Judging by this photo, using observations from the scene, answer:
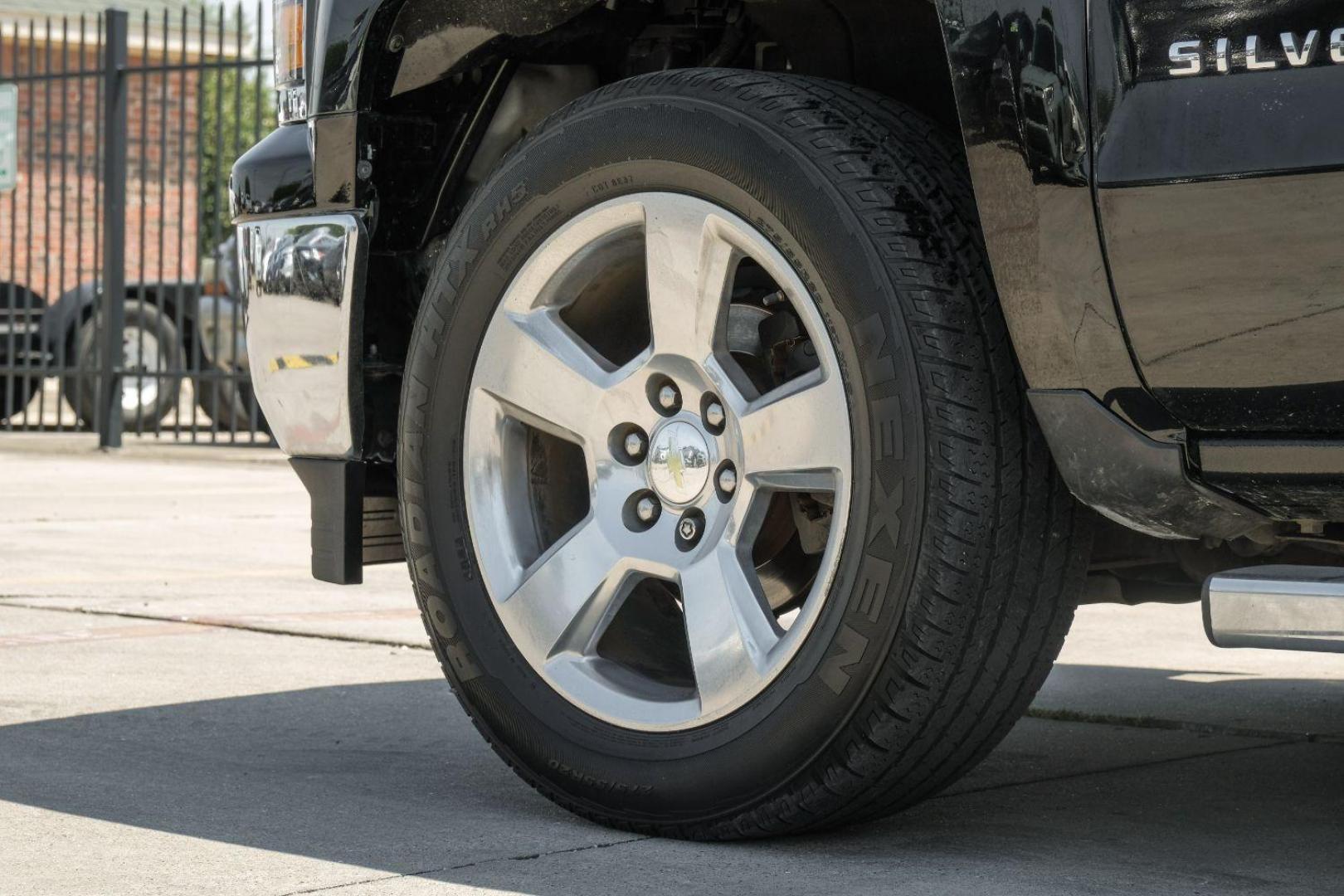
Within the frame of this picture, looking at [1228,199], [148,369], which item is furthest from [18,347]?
[1228,199]

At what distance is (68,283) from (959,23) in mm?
24026

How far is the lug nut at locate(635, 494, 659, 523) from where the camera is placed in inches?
110

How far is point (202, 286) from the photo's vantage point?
1477 cm

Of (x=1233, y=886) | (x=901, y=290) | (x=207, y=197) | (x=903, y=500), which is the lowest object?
(x=1233, y=886)

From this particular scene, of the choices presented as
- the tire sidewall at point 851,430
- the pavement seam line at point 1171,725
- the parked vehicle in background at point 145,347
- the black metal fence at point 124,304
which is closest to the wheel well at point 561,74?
the tire sidewall at point 851,430

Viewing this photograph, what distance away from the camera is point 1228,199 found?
7.18ft

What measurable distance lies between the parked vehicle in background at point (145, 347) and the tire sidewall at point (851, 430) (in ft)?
33.7

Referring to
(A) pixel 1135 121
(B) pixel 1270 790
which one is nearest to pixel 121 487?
(B) pixel 1270 790

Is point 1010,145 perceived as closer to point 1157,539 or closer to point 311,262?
point 1157,539

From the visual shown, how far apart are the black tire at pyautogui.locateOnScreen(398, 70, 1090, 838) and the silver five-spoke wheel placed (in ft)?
0.16

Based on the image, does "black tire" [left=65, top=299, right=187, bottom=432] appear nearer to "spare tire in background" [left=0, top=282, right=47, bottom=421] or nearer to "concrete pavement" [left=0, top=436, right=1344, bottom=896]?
"spare tire in background" [left=0, top=282, right=47, bottom=421]

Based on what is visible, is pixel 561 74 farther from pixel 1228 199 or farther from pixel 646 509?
pixel 1228 199

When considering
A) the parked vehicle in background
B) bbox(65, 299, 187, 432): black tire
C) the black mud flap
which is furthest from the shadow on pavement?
bbox(65, 299, 187, 432): black tire

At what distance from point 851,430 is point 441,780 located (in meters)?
1.08
